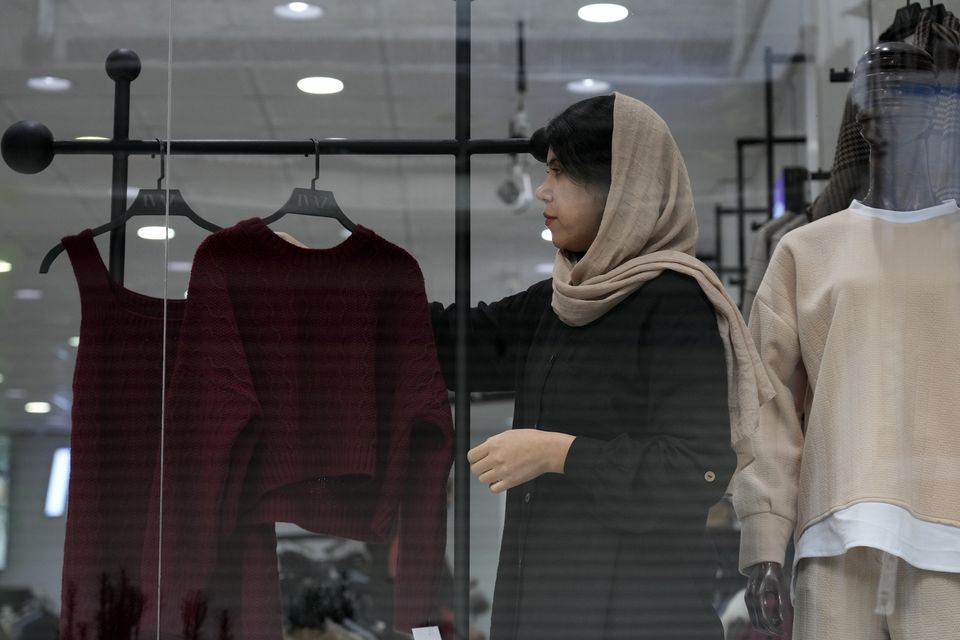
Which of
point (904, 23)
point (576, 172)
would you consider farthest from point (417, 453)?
point (904, 23)

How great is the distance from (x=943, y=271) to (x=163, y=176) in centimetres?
125

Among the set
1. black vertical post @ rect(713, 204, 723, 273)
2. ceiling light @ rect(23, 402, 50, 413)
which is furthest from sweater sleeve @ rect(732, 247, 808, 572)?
→ ceiling light @ rect(23, 402, 50, 413)

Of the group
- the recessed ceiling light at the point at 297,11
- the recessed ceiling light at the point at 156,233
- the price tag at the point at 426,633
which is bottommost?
the price tag at the point at 426,633

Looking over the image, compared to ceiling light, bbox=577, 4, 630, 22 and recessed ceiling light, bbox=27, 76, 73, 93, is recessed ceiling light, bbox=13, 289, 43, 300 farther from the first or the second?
ceiling light, bbox=577, 4, 630, 22

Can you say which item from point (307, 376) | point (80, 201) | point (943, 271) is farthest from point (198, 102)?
point (943, 271)

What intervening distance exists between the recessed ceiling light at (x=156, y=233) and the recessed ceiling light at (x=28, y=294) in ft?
0.61

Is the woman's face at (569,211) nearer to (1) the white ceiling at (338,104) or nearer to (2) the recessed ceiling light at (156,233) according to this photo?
(1) the white ceiling at (338,104)

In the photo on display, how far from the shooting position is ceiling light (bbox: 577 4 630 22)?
1.87 meters

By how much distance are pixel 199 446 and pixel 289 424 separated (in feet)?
0.46

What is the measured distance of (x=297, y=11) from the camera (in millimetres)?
1846

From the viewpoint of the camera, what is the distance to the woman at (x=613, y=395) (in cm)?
171

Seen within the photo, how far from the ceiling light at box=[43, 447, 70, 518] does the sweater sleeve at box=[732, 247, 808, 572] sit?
1.04 metres

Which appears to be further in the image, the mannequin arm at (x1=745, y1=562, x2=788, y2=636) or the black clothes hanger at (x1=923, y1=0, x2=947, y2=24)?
the black clothes hanger at (x1=923, y1=0, x2=947, y2=24)

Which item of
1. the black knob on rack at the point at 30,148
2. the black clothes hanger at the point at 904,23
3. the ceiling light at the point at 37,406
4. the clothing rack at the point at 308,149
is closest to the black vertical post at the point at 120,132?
the clothing rack at the point at 308,149
